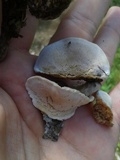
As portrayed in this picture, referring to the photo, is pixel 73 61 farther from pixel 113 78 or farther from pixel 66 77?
pixel 113 78

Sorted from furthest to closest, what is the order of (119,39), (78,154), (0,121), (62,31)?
(119,39), (62,31), (78,154), (0,121)

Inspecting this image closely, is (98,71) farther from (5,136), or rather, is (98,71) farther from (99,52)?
(5,136)

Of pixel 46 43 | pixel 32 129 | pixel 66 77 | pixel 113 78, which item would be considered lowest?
pixel 46 43

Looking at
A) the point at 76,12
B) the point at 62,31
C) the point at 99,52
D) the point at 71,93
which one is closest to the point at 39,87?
the point at 71,93

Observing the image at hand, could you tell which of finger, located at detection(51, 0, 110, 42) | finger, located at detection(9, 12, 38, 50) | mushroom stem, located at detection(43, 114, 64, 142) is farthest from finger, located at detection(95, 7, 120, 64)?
mushroom stem, located at detection(43, 114, 64, 142)

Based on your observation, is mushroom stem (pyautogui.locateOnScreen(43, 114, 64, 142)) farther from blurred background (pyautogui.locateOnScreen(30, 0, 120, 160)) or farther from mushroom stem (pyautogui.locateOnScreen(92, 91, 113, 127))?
blurred background (pyautogui.locateOnScreen(30, 0, 120, 160))

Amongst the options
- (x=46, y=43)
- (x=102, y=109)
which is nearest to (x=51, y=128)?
(x=102, y=109)
